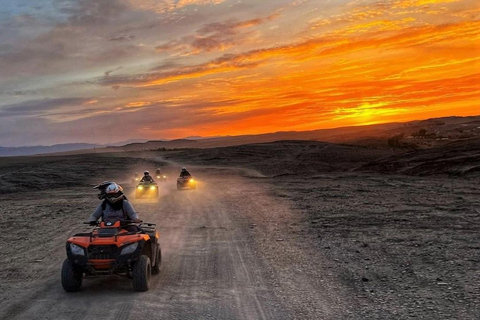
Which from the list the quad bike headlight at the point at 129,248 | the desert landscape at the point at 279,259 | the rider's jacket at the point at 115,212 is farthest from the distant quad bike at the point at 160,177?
the quad bike headlight at the point at 129,248

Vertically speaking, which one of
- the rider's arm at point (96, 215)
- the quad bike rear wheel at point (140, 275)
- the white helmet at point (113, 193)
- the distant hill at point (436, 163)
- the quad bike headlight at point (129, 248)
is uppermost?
the white helmet at point (113, 193)

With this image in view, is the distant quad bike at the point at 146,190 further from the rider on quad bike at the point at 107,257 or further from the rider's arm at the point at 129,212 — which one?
the rider on quad bike at the point at 107,257

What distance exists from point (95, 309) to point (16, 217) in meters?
18.4

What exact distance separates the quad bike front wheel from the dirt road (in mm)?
185

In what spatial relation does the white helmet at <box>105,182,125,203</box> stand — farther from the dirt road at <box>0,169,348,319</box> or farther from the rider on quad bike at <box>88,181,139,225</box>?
the dirt road at <box>0,169,348,319</box>

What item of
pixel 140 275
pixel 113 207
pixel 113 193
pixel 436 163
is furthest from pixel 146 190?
pixel 436 163

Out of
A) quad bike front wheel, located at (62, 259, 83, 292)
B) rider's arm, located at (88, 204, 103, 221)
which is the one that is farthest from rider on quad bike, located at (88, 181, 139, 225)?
quad bike front wheel, located at (62, 259, 83, 292)

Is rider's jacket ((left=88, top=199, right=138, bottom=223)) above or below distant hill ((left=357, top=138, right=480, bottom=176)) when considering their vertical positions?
above

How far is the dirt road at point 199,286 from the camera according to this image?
7.85 metres

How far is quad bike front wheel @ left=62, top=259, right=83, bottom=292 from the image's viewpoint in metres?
8.90

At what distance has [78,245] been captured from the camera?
351 inches

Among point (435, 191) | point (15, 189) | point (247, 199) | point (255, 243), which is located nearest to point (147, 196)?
point (247, 199)

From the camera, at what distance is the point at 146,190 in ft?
101

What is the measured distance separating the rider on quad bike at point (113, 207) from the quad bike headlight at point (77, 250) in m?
1.13
